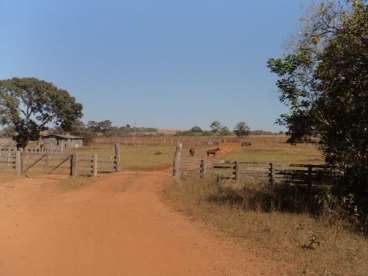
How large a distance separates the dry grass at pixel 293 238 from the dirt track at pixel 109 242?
48 cm

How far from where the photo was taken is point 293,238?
10367mm

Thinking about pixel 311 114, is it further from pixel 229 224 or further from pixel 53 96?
pixel 53 96

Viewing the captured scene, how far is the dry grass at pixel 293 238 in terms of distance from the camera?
8484 mm

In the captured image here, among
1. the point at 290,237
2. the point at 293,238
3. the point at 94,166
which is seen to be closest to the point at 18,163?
the point at 94,166

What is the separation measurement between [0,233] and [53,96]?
6182cm

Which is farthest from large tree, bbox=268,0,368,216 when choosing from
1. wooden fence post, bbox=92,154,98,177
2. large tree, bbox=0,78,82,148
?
large tree, bbox=0,78,82,148

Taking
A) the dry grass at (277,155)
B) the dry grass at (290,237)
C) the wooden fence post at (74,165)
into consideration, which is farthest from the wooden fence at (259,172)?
the dry grass at (277,155)

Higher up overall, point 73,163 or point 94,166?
point 73,163

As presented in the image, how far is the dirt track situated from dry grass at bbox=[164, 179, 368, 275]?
478 millimetres

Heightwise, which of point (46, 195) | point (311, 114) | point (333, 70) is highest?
point (333, 70)

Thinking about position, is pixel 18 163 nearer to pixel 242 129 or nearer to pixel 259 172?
pixel 259 172

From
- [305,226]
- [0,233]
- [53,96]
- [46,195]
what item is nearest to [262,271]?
[305,226]

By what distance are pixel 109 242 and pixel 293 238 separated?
139 inches

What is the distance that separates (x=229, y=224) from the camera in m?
12.1
